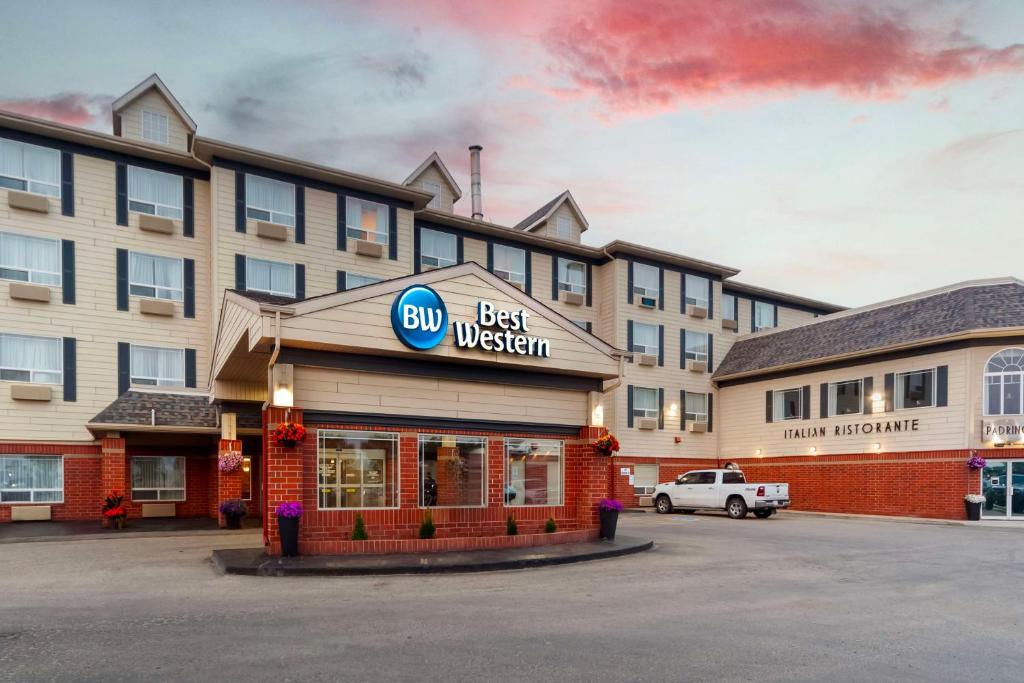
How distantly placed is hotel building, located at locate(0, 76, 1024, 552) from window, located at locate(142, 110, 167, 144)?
4.2 inches

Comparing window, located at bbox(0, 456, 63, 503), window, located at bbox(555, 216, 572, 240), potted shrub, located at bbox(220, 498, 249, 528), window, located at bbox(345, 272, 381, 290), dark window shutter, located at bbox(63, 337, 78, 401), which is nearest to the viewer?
potted shrub, located at bbox(220, 498, 249, 528)

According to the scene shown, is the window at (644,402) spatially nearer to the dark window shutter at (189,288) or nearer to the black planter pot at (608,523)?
the black planter pot at (608,523)

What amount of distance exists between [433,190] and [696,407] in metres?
17.0

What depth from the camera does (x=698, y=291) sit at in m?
37.5

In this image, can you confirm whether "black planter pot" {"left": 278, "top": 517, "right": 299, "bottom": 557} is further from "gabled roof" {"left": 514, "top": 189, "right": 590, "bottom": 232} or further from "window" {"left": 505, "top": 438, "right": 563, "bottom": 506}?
"gabled roof" {"left": 514, "top": 189, "right": 590, "bottom": 232}

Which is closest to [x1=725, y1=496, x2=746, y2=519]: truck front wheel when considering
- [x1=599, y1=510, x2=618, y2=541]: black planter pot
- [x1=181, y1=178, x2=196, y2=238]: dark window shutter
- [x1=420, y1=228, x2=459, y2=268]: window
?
[x1=599, y1=510, x2=618, y2=541]: black planter pot

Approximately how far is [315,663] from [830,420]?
28497 mm

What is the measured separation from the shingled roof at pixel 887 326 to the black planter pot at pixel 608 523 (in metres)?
17.1

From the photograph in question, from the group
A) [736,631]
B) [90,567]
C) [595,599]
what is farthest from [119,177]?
[736,631]

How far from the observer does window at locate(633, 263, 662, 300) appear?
3541cm

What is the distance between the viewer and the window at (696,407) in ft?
119

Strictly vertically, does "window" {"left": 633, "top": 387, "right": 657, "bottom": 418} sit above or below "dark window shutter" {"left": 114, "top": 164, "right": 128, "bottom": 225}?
below

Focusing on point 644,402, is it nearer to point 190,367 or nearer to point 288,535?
point 190,367

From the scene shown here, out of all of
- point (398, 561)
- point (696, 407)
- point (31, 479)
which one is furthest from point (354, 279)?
point (696, 407)
